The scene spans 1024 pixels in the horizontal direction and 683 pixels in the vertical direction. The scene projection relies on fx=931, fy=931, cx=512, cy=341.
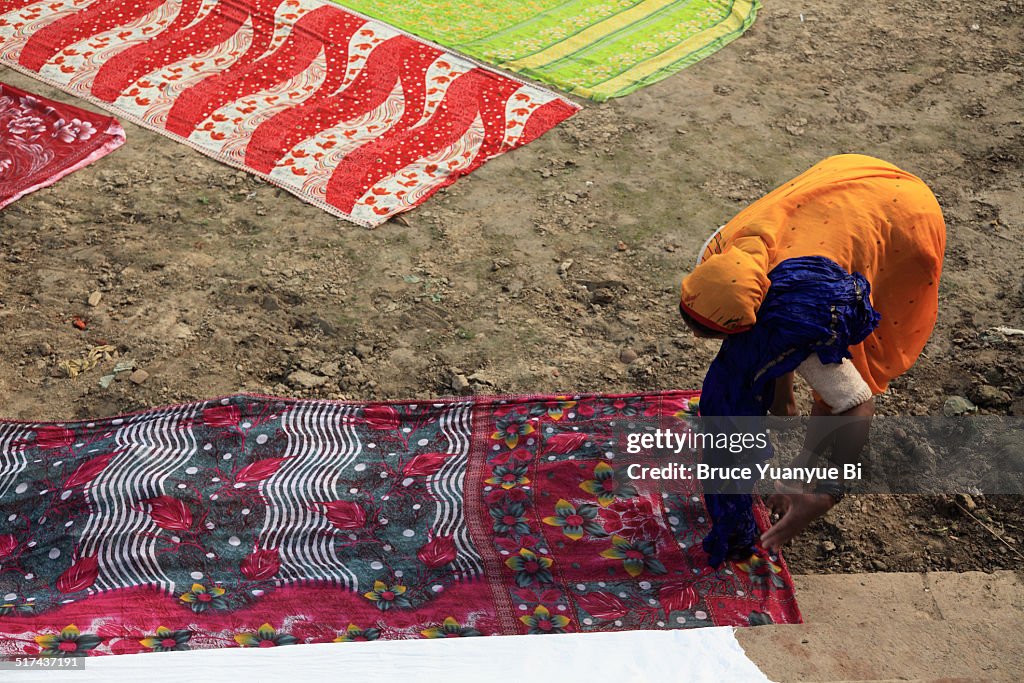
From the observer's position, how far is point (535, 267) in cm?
383

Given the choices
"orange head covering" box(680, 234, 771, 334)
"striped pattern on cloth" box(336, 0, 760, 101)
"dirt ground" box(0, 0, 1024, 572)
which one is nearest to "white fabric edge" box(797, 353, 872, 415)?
"orange head covering" box(680, 234, 771, 334)

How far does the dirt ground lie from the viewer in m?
3.28

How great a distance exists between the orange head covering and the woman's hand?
53 cm

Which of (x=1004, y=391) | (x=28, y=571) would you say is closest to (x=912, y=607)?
(x=1004, y=391)

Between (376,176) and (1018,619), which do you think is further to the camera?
(376,176)

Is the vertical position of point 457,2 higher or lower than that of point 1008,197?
higher

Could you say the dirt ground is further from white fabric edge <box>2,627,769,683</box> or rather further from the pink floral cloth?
white fabric edge <box>2,627,769,683</box>

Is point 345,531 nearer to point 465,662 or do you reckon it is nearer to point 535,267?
point 465,662

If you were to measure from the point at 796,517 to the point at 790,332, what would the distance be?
0.58 m

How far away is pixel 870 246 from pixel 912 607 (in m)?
0.97

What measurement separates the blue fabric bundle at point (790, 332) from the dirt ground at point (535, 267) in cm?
72

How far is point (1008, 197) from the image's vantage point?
4230 millimetres

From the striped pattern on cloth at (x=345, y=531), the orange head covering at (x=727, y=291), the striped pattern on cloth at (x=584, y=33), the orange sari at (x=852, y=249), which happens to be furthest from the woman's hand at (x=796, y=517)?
the striped pattern on cloth at (x=584, y=33)

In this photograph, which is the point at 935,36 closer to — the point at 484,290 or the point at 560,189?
the point at 560,189
